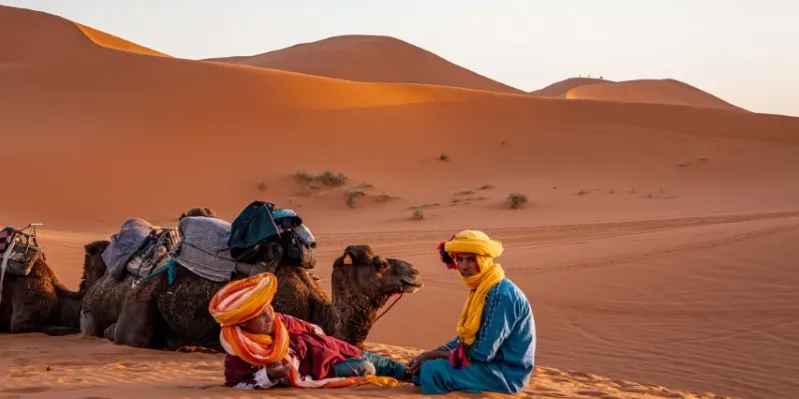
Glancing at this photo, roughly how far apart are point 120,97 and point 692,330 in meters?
31.1

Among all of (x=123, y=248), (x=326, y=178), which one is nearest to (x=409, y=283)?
(x=123, y=248)

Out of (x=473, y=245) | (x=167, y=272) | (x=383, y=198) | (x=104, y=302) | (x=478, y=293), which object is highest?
(x=473, y=245)

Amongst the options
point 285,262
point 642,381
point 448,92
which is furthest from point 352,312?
point 448,92

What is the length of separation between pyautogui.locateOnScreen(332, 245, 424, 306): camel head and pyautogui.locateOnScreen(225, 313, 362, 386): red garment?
0.87 meters

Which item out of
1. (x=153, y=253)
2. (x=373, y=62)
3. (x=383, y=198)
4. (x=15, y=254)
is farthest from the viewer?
(x=373, y=62)

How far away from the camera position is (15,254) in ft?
27.5

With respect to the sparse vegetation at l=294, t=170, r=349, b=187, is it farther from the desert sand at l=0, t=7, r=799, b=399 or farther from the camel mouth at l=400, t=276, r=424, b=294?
the camel mouth at l=400, t=276, r=424, b=294

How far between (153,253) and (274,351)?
308 cm

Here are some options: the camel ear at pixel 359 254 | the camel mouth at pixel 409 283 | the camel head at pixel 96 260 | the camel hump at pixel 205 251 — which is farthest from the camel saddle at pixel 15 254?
the camel mouth at pixel 409 283

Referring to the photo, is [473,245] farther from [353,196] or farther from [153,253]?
[353,196]

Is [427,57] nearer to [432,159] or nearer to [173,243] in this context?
[432,159]

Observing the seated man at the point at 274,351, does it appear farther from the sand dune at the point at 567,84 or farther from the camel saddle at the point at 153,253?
the sand dune at the point at 567,84

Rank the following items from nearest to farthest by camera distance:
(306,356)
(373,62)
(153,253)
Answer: (306,356) → (153,253) → (373,62)

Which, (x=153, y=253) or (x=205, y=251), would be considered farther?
Result: (x=153, y=253)
